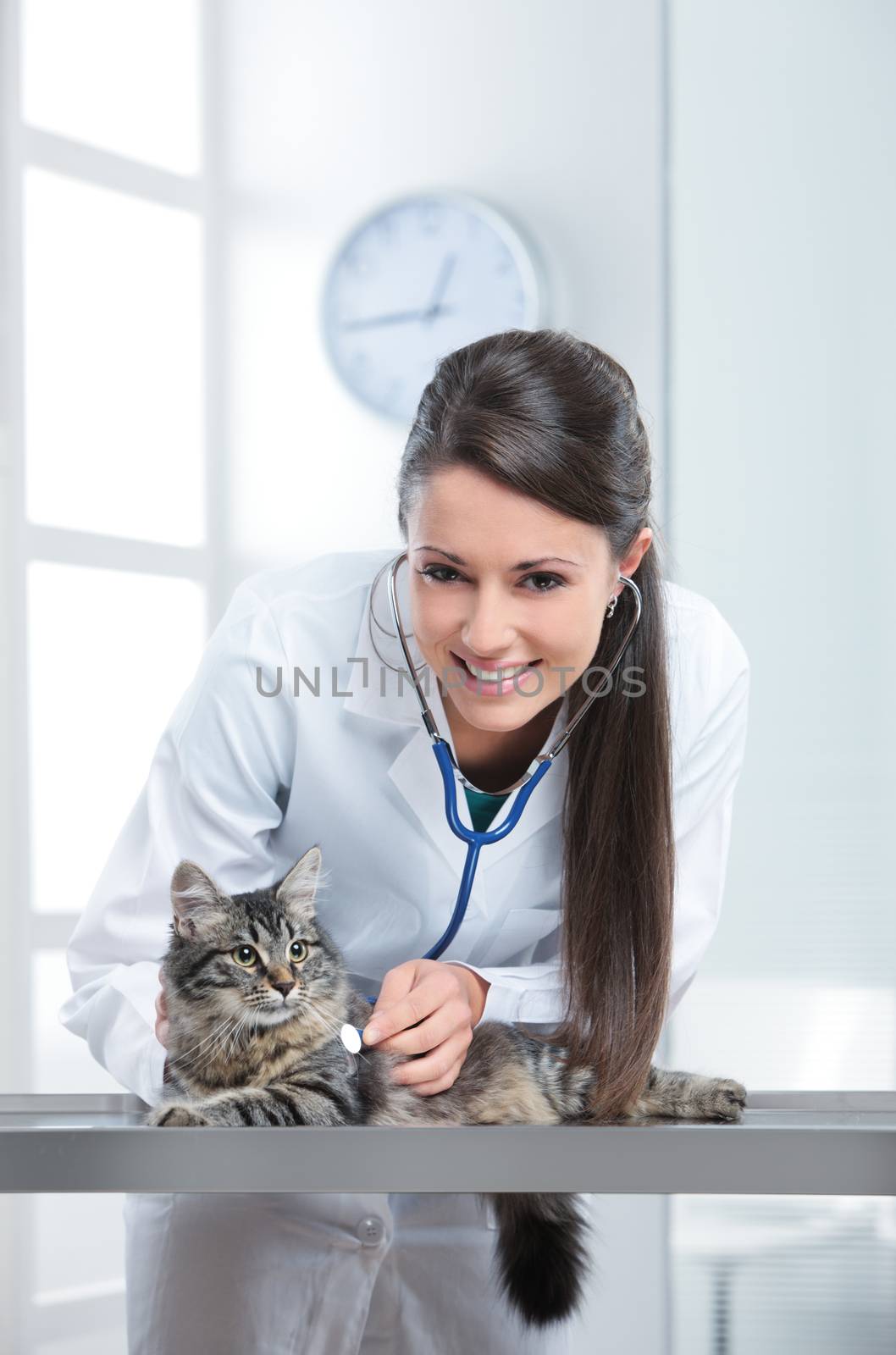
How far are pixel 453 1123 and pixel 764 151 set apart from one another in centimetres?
169

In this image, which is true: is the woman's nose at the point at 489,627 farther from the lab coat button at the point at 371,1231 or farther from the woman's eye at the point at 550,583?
the lab coat button at the point at 371,1231

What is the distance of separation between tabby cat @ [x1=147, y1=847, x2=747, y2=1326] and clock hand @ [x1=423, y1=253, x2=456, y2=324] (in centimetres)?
136

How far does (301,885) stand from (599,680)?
314 millimetres

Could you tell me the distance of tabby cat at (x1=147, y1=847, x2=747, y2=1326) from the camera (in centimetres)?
68

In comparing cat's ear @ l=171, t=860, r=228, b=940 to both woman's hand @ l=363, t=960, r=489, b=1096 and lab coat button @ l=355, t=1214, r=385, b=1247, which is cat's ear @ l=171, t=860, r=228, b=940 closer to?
woman's hand @ l=363, t=960, r=489, b=1096

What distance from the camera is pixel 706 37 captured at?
181 cm

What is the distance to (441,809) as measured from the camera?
0.95 metres

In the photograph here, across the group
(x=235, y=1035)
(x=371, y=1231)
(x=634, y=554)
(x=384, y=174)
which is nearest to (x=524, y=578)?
(x=634, y=554)

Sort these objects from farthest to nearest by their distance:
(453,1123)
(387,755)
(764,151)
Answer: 1. (764,151)
2. (387,755)
3. (453,1123)

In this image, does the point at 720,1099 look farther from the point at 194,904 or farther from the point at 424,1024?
the point at 194,904

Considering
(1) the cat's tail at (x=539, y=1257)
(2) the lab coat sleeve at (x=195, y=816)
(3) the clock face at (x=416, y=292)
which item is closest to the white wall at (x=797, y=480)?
(3) the clock face at (x=416, y=292)

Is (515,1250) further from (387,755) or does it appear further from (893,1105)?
(387,755)

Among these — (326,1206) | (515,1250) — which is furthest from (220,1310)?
(515,1250)

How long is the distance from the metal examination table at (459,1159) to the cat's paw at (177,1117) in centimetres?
1
